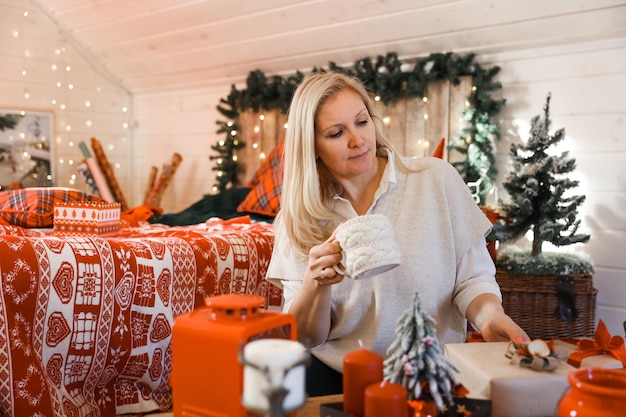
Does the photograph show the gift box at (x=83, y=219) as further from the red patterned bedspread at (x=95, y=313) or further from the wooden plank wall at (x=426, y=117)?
the wooden plank wall at (x=426, y=117)

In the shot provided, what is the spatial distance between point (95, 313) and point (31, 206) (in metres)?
0.87

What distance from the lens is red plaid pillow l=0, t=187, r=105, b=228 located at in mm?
2574

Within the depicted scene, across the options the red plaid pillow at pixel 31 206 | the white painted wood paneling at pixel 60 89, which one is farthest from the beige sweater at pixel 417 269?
the white painted wood paneling at pixel 60 89

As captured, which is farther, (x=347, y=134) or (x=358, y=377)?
(x=347, y=134)

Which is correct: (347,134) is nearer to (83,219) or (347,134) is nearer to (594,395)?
(594,395)

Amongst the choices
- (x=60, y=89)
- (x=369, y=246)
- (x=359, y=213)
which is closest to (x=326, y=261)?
(x=369, y=246)

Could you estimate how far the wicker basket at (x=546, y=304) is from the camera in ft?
8.19

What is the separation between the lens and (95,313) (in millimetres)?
1970

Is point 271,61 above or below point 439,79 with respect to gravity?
above

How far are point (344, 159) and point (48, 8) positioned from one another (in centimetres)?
357

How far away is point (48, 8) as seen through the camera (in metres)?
4.35

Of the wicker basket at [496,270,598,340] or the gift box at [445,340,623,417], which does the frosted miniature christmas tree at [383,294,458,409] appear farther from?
the wicker basket at [496,270,598,340]

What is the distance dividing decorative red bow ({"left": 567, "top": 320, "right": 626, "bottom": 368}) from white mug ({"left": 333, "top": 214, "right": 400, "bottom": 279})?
1.44ft

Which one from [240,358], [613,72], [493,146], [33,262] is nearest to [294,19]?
[493,146]
